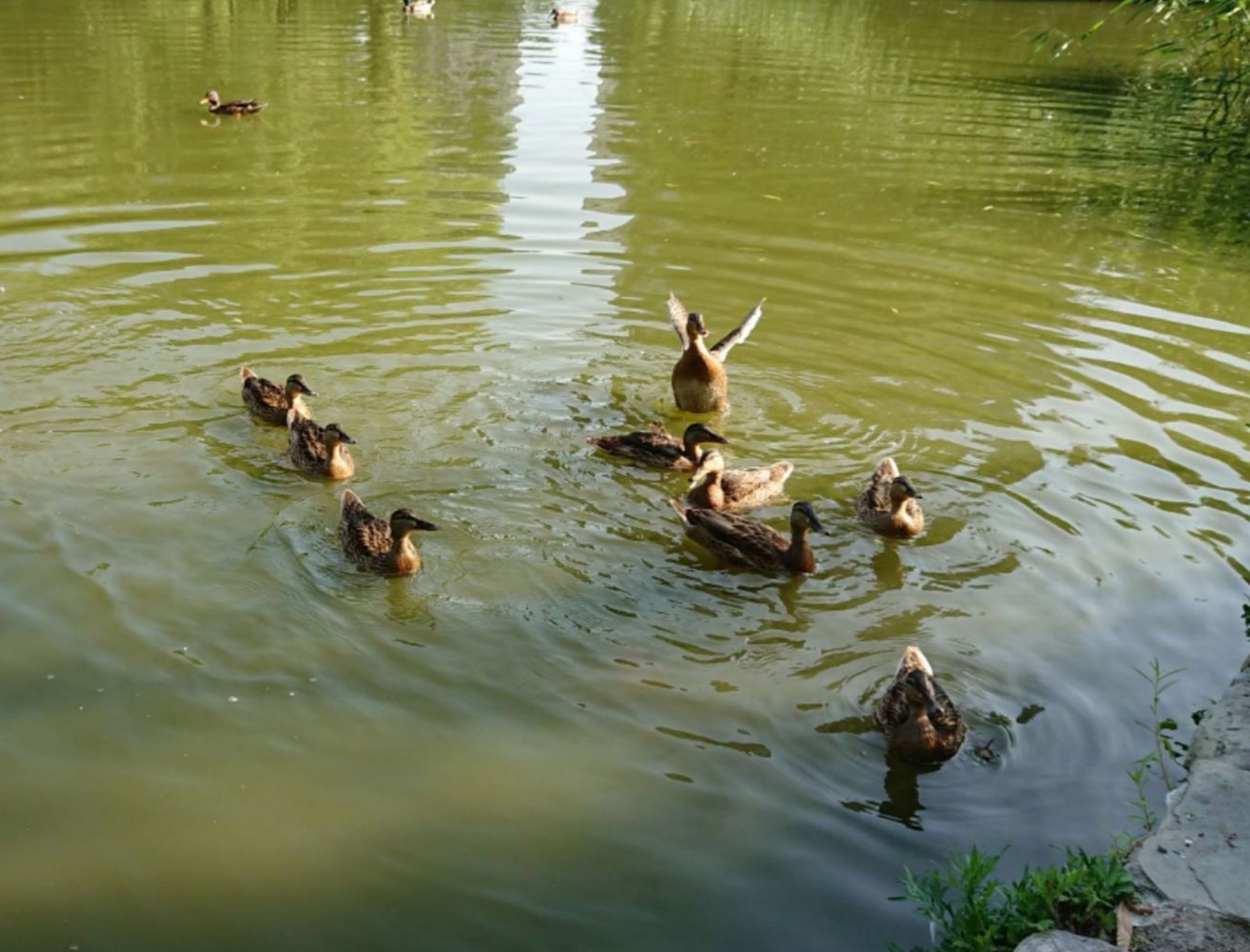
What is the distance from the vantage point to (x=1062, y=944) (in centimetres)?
443

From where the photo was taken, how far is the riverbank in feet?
14.9

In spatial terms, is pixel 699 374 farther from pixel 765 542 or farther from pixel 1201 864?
pixel 1201 864

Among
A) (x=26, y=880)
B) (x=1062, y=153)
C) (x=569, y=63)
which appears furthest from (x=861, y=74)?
(x=26, y=880)

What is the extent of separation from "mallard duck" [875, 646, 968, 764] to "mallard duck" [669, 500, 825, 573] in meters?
1.67

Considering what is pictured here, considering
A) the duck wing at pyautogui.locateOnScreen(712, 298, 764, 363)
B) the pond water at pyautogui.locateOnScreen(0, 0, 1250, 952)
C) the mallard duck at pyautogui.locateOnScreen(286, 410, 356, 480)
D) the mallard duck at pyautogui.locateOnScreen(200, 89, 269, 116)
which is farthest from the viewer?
the mallard duck at pyautogui.locateOnScreen(200, 89, 269, 116)

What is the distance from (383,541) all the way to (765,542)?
2300 millimetres

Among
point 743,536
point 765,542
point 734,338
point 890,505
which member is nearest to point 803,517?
point 765,542

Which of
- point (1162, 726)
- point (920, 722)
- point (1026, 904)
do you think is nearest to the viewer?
point (1026, 904)

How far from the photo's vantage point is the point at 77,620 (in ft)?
22.8

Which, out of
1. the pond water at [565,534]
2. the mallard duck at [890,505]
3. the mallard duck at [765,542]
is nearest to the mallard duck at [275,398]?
→ the pond water at [565,534]

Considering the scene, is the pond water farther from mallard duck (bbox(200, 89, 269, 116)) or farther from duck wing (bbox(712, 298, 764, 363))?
mallard duck (bbox(200, 89, 269, 116))

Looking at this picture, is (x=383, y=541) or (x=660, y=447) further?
(x=660, y=447)

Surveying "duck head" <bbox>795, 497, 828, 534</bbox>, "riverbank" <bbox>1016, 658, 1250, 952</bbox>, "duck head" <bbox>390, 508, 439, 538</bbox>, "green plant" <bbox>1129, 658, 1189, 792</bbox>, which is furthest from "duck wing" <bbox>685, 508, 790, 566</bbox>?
"riverbank" <bbox>1016, 658, 1250, 952</bbox>

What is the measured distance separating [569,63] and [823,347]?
17318 mm
